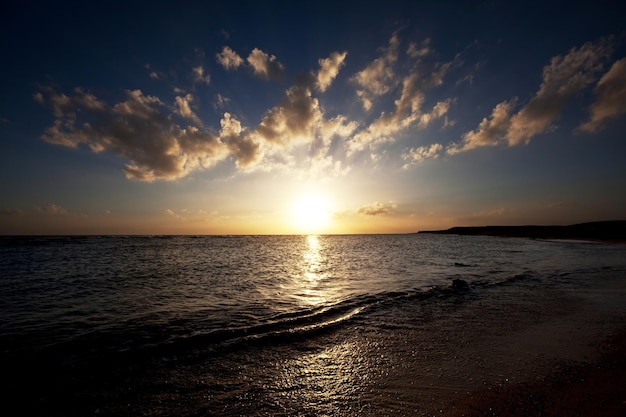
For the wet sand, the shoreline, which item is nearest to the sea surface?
the wet sand

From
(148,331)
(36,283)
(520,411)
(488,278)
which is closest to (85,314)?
(148,331)

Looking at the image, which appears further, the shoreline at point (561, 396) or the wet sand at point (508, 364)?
the wet sand at point (508, 364)

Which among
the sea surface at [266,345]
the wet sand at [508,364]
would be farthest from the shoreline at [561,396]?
the sea surface at [266,345]

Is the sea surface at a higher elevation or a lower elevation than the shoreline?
lower

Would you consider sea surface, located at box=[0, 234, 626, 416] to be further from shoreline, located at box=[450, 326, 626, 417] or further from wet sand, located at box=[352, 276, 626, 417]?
shoreline, located at box=[450, 326, 626, 417]

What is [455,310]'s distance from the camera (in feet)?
39.4

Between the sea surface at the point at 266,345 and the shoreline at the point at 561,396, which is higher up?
the shoreline at the point at 561,396

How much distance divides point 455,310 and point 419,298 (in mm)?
2551

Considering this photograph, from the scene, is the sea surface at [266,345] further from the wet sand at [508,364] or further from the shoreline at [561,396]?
the shoreline at [561,396]

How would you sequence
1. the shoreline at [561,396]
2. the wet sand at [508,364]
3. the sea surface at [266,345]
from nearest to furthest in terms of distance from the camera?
the shoreline at [561,396] < the wet sand at [508,364] < the sea surface at [266,345]

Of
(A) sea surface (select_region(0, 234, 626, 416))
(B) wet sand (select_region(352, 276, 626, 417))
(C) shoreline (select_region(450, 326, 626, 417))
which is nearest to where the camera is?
(C) shoreline (select_region(450, 326, 626, 417))

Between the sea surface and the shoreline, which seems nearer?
the shoreline

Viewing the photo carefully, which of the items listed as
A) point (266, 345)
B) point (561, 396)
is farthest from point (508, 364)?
point (266, 345)

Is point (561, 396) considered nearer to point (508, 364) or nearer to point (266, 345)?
point (508, 364)
